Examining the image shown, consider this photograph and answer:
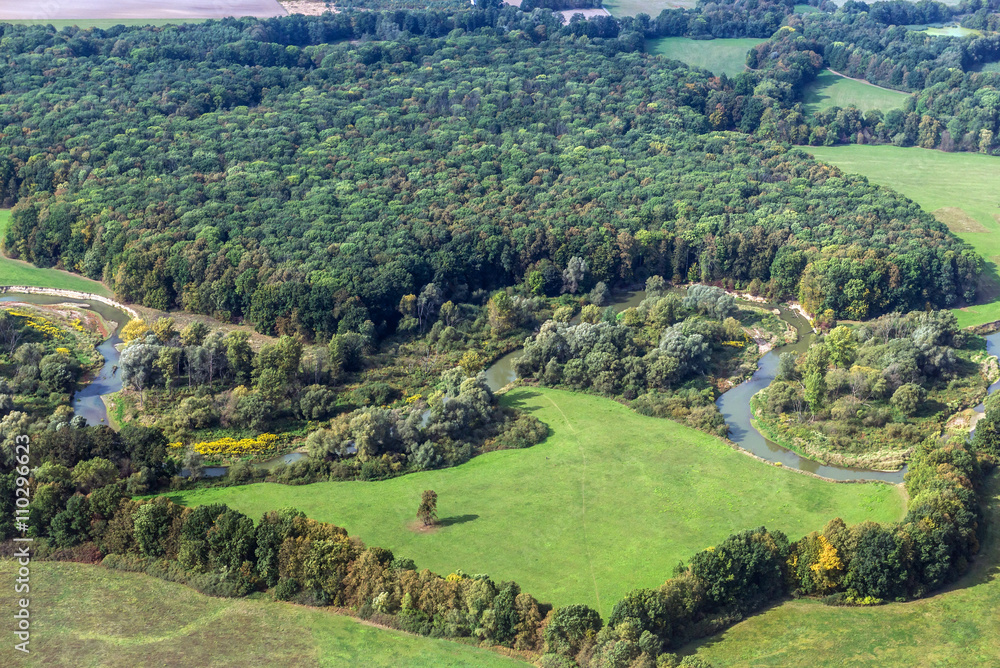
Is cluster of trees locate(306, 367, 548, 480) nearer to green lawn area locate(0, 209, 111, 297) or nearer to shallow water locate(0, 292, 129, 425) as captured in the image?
shallow water locate(0, 292, 129, 425)

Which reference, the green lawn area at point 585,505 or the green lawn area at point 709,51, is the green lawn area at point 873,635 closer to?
the green lawn area at point 585,505

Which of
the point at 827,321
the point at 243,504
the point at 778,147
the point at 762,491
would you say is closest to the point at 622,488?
the point at 762,491

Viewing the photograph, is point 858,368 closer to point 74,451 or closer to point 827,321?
point 827,321

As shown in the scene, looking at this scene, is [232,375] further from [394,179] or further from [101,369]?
[394,179]

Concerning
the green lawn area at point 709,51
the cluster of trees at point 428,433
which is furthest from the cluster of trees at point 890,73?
the cluster of trees at point 428,433

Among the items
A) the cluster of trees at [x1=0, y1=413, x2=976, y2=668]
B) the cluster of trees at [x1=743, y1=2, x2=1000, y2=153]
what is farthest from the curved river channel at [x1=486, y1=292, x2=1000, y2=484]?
the cluster of trees at [x1=743, y1=2, x2=1000, y2=153]

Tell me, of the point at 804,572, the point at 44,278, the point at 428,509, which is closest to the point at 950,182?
the point at 804,572

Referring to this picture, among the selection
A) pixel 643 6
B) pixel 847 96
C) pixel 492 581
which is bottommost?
pixel 492 581
